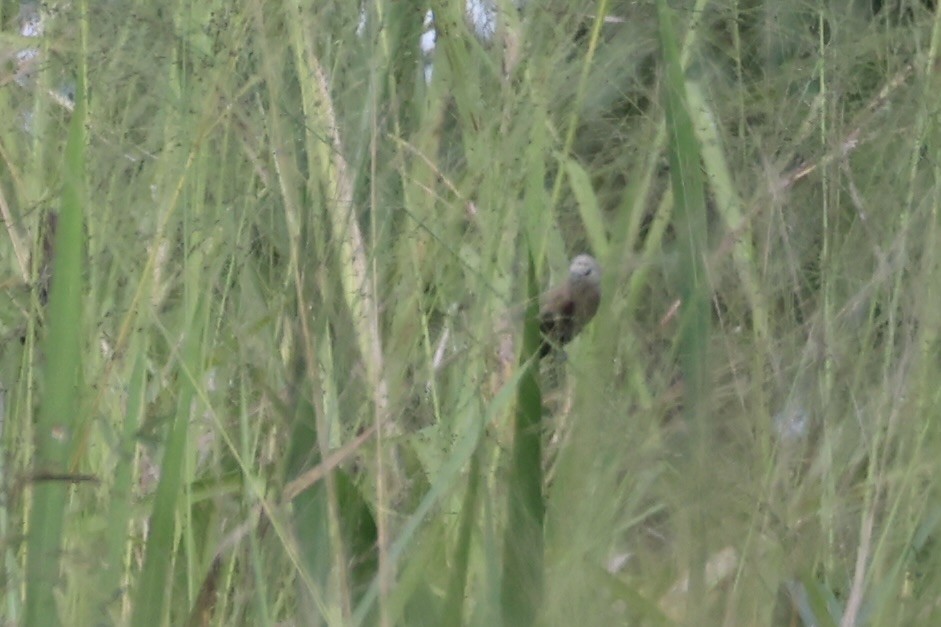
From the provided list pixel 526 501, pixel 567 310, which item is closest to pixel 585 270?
pixel 567 310

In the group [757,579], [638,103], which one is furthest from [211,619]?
[638,103]

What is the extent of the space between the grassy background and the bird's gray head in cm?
3

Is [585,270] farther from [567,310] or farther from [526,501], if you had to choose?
[526,501]

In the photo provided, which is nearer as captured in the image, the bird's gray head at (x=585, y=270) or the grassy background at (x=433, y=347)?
the grassy background at (x=433, y=347)

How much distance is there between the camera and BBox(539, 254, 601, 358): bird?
752 mm

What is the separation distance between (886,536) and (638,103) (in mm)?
331

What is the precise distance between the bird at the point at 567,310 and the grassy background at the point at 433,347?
21mm

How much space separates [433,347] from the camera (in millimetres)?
812

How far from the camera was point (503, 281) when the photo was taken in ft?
2.33

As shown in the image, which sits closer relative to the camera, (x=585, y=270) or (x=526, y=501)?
(x=526, y=501)

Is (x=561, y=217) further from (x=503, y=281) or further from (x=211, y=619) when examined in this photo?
(x=211, y=619)

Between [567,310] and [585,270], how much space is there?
1.7 inches

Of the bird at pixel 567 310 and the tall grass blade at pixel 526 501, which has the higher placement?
the bird at pixel 567 310

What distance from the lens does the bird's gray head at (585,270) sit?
0.78 m
